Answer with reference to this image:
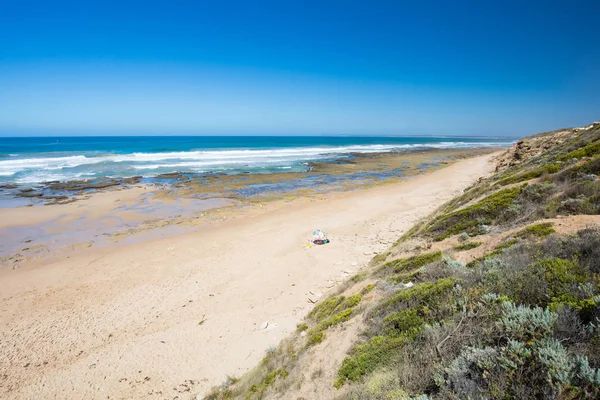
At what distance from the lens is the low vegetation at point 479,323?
263 centimetres

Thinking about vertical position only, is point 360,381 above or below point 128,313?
above

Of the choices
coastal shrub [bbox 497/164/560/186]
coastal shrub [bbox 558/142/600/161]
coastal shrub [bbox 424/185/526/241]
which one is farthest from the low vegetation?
coastal shrub [bbox 558/142/600/161]

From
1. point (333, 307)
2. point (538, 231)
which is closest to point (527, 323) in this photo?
point (538, 231)

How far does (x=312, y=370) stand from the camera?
4699 mm

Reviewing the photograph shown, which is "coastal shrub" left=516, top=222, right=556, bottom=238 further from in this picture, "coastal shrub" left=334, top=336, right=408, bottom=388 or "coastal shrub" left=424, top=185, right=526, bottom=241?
"coastal shrub" left=334, top=336, right=408, bottom=388

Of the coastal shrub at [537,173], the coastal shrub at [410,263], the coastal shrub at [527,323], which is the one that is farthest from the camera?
the coastal shrub at [537,173]

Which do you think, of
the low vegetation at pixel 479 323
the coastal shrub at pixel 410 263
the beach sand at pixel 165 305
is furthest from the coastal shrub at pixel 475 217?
the beach sand at pixel 165 305

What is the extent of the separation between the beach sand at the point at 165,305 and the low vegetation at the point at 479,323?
5.21 feet

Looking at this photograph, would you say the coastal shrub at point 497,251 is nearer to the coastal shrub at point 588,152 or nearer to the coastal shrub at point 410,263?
the coastal shrub at point 410,263

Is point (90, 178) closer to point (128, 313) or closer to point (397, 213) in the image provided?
point (128, 313)

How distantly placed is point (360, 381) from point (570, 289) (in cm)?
286

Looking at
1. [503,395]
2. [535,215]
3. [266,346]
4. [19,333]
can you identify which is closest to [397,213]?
[535,215]

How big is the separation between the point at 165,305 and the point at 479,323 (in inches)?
360

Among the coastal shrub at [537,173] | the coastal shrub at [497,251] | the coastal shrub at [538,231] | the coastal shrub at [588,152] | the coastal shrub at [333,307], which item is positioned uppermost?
the coastal shrub at [588,152]
